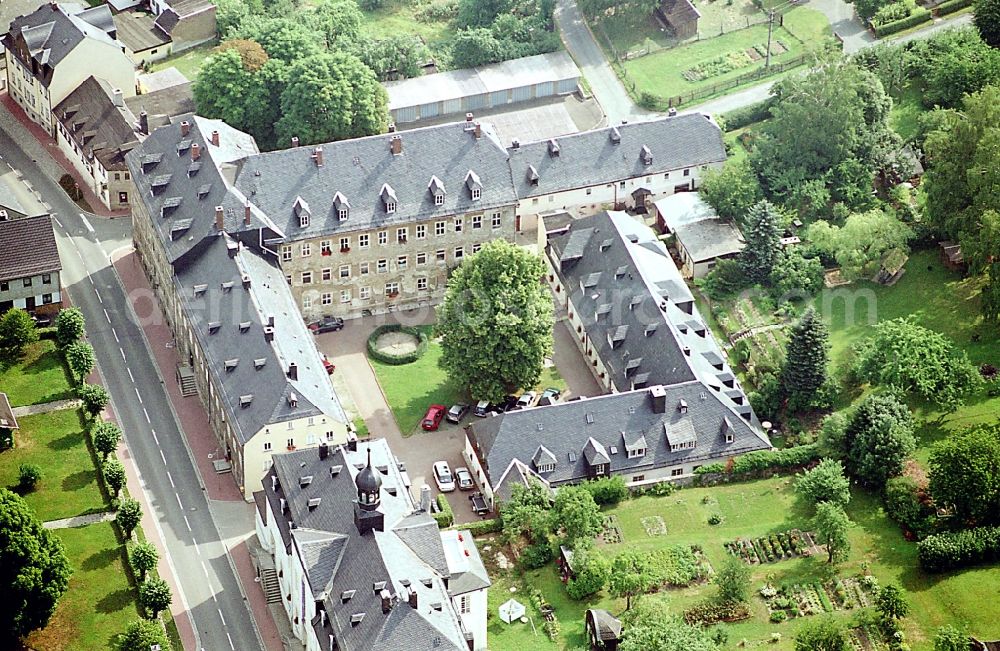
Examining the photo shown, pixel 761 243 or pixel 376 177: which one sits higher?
pixel 376 177

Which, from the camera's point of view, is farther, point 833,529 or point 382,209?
point 382,209

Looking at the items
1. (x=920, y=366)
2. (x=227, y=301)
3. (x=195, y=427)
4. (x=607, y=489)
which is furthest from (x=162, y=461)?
(x=920, y=366)

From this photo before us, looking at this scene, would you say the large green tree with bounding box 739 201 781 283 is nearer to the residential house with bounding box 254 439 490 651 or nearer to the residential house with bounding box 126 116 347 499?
the residential house with bounding box 126 116 347 499

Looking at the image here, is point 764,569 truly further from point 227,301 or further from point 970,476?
point 227,301

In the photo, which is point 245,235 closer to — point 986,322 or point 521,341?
point 521,341

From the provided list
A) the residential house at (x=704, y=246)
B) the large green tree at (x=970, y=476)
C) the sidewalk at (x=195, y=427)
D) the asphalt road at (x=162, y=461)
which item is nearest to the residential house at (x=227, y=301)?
the sidewalk at (x=195, y=427)

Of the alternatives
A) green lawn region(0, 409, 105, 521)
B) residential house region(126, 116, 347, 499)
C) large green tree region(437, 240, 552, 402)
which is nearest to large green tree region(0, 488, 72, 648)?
green lawn region(0, 409, 105, 521)

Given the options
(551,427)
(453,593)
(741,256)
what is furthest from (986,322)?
(453,593)
